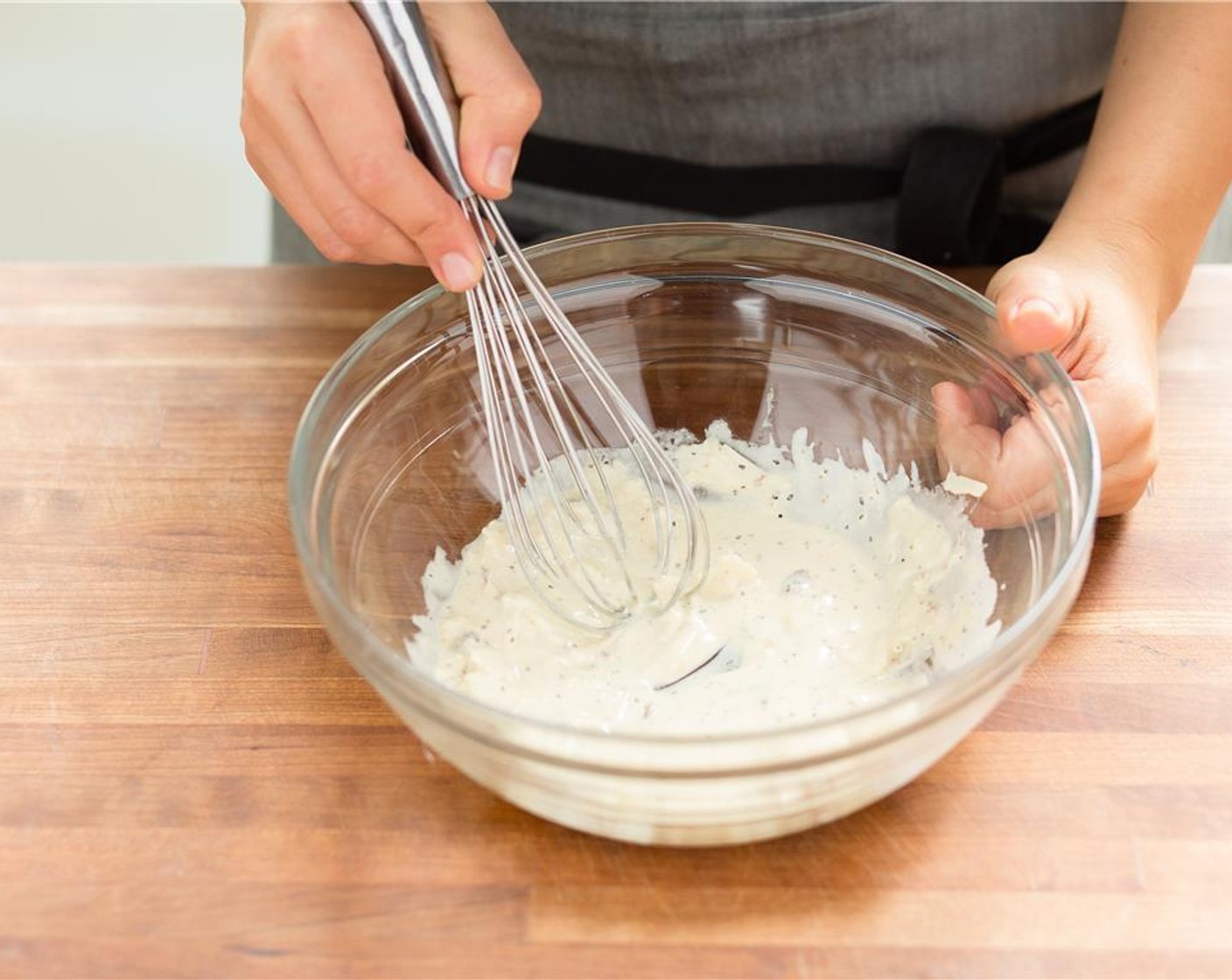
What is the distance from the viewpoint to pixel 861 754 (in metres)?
0.54

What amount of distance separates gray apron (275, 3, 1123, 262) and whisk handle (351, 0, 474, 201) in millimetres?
331

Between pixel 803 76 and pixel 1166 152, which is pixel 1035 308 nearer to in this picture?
pixel 1166 152

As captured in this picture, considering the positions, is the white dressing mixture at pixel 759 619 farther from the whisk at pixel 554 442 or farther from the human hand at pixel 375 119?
the human hand at pixel 375 119

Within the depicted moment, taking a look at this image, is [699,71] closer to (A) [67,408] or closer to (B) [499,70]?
(B) [499,70]

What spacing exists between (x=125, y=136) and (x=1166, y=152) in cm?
192

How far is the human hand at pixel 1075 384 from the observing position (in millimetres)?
725

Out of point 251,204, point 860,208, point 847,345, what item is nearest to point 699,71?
point 860,208

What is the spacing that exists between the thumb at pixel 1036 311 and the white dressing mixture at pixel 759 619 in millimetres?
93

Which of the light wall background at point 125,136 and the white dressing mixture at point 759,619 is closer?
→ the white dressing mixture at point 759,619

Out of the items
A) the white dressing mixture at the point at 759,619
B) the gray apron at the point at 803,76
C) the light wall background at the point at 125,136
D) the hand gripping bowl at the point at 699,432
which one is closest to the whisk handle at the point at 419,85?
the hand gripping bowl at the point at 699,432

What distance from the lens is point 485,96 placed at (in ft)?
2.23

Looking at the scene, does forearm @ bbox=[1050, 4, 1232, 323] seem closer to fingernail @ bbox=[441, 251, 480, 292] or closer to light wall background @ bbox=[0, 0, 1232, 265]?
fingernail @ bbox=[441, 251, 480, 292]

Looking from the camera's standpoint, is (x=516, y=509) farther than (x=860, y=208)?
No

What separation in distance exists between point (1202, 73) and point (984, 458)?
0.34m
